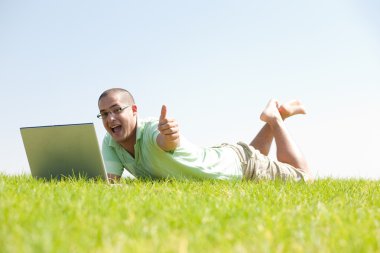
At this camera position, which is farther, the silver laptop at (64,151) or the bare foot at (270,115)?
the bare foot at (270,115)

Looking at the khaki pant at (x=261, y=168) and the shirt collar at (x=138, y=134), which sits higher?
the shirt collar at (x=138, y=134)

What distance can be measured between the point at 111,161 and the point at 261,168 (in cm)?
189

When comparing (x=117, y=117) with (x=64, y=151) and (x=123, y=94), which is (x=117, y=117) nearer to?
(x=123, y=94)

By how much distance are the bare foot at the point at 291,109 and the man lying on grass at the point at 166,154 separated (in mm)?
577

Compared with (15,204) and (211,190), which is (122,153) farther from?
(15,204)

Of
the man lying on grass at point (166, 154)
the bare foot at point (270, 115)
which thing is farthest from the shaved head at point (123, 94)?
the bare foot at point (270, 115)

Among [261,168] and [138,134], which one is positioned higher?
[138,134]

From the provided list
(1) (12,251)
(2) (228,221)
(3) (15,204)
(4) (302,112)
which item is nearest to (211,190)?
(2) (228,221)

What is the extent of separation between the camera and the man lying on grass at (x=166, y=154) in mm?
5172

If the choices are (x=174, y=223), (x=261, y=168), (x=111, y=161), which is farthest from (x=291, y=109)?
(x=174, y=223)

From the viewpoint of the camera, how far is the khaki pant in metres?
6.12

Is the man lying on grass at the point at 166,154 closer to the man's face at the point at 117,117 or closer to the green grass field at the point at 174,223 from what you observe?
the man's face at the point at 117,117

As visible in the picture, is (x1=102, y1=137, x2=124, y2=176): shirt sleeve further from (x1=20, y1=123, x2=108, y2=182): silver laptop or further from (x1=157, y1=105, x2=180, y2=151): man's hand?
(x1=157, y1=105, x2=180, y2=151): man's hand

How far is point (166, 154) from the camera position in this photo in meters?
5.14
